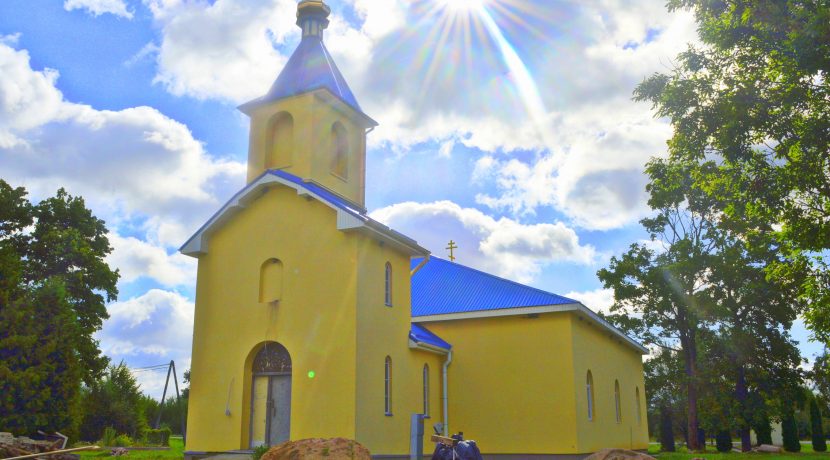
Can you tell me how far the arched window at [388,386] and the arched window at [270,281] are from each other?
10.4 feet

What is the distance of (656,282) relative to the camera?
32781 millimetres

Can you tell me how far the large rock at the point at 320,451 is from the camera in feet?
35.5

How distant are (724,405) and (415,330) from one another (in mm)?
18318

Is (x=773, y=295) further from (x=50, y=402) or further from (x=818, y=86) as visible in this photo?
(x=50, y=402)

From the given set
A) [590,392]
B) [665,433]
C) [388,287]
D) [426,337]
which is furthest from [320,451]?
[665,433]

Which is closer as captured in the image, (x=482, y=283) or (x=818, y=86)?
(x=818, y=86)

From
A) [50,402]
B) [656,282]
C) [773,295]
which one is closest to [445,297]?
[50,402]

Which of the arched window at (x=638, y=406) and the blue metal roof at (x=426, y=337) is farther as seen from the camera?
the arched window at (x=638, y=406)

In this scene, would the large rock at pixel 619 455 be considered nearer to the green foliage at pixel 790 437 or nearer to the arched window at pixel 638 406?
the arched window at pixel 638 406

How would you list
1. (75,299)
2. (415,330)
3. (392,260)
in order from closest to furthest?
1. (392,260)
2. (415,330)
3. (75,299)

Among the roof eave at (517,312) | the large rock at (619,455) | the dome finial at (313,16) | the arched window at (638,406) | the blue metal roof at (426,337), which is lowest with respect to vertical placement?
the large rock at (619,455)

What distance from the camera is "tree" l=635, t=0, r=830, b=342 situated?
43.8 feet

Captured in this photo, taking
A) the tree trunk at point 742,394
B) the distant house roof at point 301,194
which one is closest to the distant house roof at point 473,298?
the distant house roof at point 301,194

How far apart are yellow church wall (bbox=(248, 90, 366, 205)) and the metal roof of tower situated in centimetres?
27
